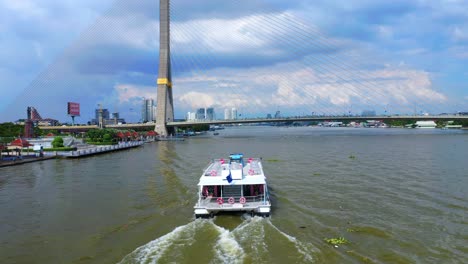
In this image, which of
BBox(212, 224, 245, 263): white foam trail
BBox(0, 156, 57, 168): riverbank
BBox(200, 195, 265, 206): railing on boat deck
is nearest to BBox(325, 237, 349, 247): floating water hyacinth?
BBox(212, 224, 245, 263): white foam trail

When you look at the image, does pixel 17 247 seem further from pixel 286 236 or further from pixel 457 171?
pixel 457 171

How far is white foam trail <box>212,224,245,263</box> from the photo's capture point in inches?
432

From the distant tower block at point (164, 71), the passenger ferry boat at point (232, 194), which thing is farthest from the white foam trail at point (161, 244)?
the distant tower block at point (164, 71)

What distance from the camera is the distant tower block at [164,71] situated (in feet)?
292

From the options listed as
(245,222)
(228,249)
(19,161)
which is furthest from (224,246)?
(19,161)

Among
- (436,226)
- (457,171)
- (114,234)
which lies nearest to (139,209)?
(114,234)

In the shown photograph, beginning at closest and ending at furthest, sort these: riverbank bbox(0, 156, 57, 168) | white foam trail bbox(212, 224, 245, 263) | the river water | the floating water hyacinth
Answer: white foam trail bbox(212, 224, 245, 263) → the river water → the floating water hyacinth → riverbank bbox(0, 156, 57, 168)

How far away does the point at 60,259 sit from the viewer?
11359 mm

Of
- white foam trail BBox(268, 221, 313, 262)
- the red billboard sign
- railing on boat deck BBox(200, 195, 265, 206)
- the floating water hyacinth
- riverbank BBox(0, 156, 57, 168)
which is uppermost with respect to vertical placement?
the red billboard sign

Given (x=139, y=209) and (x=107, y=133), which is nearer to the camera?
(x=139, y=209)

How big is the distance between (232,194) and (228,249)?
4368mm

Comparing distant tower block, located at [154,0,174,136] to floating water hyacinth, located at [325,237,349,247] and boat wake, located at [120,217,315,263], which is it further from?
floating water hyacinth, located at [325,237,349,247]

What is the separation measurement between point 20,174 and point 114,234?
70.3 ft

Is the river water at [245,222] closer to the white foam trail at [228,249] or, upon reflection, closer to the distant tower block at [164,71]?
the white foam trail at [228,249]
